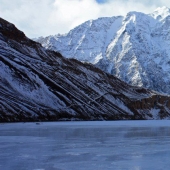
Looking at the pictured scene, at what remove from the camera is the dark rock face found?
90.4 meters

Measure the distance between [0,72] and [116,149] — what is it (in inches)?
2754

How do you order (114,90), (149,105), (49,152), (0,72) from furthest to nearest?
(149,105) < (114,90) < (0,72) < (49,152)

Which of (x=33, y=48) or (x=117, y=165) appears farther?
(x=33, y=48)

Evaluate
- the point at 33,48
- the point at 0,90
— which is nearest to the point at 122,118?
the point at 33,48

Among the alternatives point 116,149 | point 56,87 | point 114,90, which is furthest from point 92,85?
point 116,149

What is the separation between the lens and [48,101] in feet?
323

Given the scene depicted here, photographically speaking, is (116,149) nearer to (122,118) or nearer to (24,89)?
(24,89)

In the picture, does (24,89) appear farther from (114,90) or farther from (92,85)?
(114,90)

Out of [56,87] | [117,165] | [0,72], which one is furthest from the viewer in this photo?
[56,87]

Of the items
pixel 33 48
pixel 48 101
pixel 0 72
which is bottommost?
pixel 48 101

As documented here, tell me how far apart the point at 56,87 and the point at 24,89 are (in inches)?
554

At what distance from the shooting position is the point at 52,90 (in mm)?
103500

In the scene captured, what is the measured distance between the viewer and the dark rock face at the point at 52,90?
90.4 m

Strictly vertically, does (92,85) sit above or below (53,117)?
above
